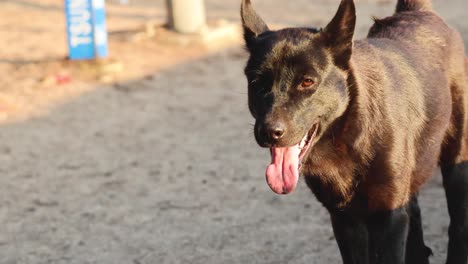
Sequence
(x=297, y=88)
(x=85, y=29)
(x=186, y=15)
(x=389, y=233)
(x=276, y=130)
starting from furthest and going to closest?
1. (x=186, y=15)
2. (x=85, y=29)
3. (x=389, y=233)
4. (x=297, y=88)
5. (x=276, y=130)

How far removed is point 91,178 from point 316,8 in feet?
19.6

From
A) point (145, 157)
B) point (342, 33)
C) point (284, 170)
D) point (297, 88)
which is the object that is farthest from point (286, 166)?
point (145, 157)

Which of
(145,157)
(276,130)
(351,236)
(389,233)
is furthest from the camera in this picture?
(145,157)

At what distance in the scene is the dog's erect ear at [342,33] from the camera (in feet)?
13.7

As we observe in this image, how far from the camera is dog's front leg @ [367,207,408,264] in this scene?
14.7 feet

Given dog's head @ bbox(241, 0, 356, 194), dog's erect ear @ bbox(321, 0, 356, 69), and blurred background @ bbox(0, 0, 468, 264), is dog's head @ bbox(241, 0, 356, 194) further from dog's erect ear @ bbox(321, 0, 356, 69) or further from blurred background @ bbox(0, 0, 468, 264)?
blurred background @ bbox(0, 0, 468, 264)

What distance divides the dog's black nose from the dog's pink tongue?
0.57 ft

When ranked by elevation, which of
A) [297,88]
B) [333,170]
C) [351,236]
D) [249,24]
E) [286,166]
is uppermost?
[249,24]

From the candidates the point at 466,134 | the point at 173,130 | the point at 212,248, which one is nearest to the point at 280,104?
the point at 466,134

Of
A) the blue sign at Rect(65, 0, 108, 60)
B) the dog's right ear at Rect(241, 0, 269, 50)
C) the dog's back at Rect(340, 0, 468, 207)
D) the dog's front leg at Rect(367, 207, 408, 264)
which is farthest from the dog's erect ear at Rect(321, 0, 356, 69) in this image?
the blue sign at Rect(65, 0, 108, 60)

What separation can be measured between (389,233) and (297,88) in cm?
97

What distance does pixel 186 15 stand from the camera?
10695 mm

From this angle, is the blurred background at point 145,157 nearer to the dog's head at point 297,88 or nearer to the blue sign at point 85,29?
the blue sign at point 85,29

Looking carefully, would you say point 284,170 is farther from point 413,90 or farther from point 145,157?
point 145,157
